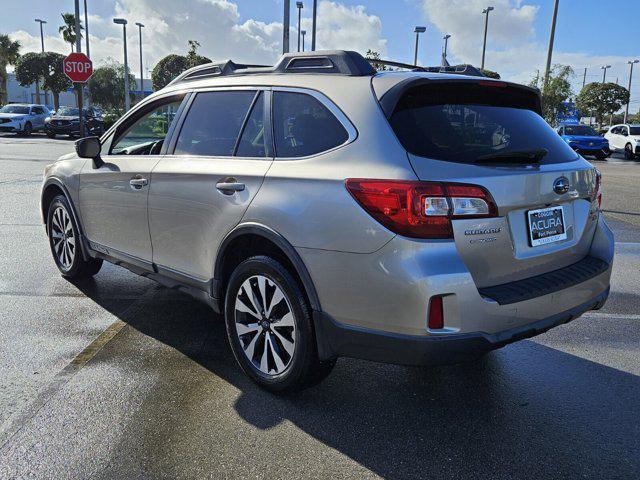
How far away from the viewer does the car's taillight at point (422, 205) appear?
2.60 m

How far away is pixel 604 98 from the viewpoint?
58.3 metres

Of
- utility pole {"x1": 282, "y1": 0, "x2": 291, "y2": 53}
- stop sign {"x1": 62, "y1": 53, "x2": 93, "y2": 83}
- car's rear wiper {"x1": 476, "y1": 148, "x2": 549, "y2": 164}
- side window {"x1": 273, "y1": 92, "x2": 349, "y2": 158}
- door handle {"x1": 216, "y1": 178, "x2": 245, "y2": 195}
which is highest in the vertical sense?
utility pole {"x1": 282, "y1": 0, "x2": 291, "y2": 53}

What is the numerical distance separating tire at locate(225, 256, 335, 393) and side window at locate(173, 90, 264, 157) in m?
0.83

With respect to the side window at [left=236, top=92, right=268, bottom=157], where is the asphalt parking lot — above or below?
below

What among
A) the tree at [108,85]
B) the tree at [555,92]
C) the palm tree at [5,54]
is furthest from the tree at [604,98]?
the palm tree at [5,54]

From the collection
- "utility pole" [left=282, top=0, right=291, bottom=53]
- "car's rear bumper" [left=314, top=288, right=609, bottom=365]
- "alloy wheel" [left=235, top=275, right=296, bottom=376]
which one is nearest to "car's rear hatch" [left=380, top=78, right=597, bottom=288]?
"car's rear bumper" [left=314, top=288, right=609, bottom=365]

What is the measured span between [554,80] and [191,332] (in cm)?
3733

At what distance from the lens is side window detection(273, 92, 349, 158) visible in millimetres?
3035

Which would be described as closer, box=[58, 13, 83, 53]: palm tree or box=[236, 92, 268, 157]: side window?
box=[236, 92, 268, 157]: side window

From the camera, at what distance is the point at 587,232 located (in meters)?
3.37

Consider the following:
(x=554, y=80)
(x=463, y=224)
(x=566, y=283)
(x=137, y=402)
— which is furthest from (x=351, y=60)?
(x=554, y=80)

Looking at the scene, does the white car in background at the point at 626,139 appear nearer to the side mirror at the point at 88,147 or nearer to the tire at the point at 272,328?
the side mirror at the point at 88,147

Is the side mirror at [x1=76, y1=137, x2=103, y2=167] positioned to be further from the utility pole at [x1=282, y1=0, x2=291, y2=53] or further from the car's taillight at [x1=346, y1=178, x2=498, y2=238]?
the utility pole at [x1=282, y1=0, x2=291, y2=53]

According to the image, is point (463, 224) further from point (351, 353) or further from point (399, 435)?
point (399, 435)
